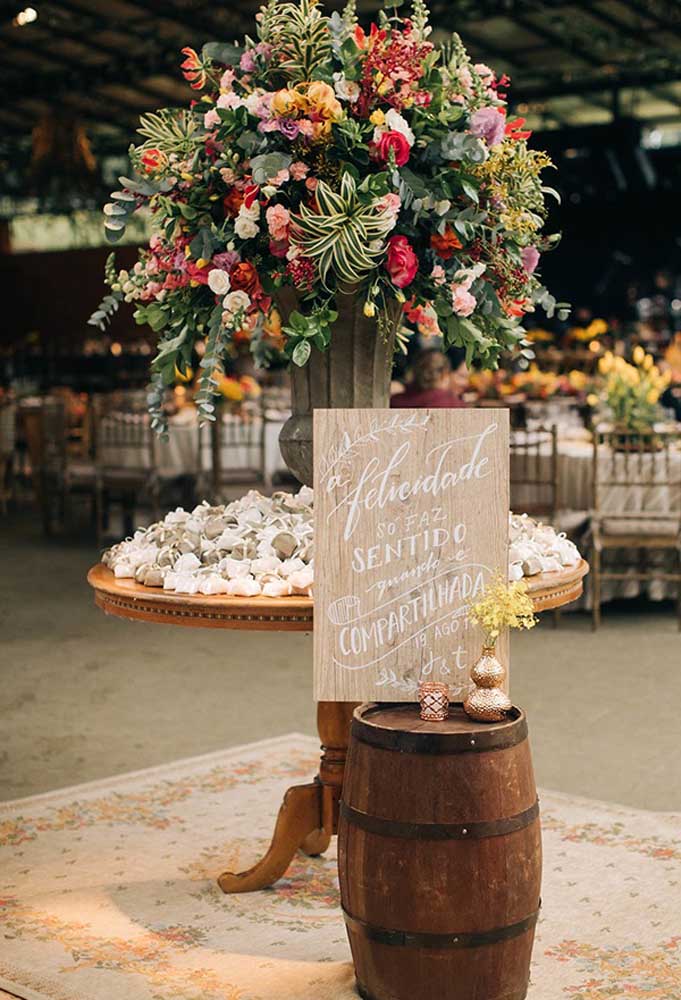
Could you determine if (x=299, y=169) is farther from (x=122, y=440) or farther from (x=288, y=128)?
(x=122, y=440)

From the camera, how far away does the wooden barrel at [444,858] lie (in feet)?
8.50

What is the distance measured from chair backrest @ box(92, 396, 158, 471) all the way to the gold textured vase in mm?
6972

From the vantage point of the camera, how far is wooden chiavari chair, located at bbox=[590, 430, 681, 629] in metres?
7.12

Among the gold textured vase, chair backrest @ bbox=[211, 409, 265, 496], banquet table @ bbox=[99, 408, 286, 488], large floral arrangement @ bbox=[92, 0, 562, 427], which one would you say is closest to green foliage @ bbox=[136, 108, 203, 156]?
large floral arrangement @ bbox=[92, 0, 562, 427]

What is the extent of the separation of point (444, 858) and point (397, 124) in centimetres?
152

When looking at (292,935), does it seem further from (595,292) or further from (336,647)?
(595,292)

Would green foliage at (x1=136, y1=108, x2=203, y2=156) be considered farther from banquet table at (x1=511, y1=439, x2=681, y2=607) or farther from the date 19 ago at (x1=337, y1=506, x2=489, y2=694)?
banquet table at (x1=511, y1=439, x2=681, y2=607)

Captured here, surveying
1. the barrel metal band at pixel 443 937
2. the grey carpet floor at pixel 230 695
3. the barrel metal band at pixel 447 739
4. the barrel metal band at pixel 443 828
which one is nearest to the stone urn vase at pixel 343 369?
the barrel metal band at pixel 447 739

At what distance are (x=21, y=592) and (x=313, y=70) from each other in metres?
5.65

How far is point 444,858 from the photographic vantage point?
259 cm

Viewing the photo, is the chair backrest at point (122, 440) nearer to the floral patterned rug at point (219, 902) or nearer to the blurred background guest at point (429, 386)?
the blurred background guest at point (429, 386)

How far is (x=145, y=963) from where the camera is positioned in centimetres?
306

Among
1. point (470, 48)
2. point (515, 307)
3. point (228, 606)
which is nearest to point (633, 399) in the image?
point (515, 307)

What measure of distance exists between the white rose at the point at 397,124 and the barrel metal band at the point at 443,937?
5.31 ft
